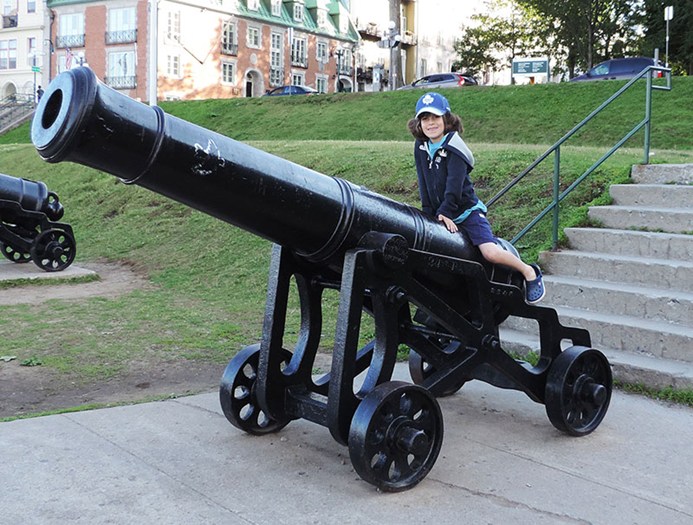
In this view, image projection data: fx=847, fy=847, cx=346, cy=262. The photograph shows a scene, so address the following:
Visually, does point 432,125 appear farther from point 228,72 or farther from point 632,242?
point 228,72

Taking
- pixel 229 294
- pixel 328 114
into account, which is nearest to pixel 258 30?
pixel 328 114

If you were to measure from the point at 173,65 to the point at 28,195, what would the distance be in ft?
145

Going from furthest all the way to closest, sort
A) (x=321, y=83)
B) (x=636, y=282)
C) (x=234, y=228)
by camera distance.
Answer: (x=321, y=83) → (x=234, y=228) → (x=636, y=282)

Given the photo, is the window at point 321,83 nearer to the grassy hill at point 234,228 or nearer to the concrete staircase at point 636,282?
the grassy hill at point 234,228

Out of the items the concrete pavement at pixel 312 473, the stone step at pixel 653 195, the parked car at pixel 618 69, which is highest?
the parked car at pixel 618 69

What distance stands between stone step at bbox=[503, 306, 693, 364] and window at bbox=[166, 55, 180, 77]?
166 feet

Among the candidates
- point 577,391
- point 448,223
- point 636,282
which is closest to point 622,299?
point 636,282

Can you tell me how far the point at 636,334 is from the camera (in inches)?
227

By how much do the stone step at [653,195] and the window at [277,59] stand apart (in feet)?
188

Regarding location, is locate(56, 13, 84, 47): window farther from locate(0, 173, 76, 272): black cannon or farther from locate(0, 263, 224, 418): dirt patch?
locate(0, 263, 224, 418): dirt patch

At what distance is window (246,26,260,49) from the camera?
6034 cm

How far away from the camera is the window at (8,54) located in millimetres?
63688

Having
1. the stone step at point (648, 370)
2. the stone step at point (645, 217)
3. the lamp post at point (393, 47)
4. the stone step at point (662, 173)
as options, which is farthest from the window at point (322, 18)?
the stone step at point (648, 370)

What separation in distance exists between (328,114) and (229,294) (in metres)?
15.0
